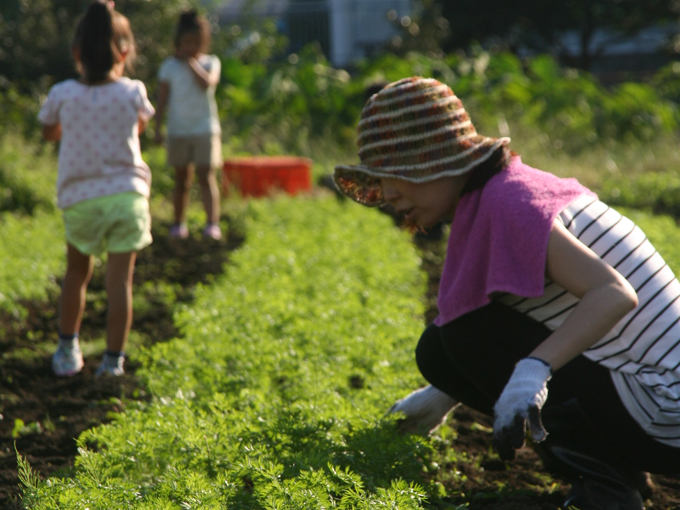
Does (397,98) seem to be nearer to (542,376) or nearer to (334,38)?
(542,376)

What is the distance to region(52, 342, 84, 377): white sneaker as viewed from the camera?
3.75m

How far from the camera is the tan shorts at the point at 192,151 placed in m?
6.49

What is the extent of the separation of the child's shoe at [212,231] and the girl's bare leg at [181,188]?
0.24 meters

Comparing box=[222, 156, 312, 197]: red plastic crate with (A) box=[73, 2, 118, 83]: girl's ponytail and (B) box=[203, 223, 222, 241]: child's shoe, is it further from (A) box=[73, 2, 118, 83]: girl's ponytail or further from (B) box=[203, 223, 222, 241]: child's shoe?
(A) box=[73, 2, 118, 83]: girl's ponytail

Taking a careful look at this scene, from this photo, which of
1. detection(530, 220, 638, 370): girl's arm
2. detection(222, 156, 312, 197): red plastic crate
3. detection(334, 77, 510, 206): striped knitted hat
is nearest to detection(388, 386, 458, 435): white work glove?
detection(530, 220, 638, 370): girl's arm

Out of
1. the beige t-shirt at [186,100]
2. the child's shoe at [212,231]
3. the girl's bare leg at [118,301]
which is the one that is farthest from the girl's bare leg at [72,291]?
the beige t-shirt at [186,100]

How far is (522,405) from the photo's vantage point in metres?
1.96

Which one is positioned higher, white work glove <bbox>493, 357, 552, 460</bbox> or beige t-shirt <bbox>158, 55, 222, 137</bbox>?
white work glove <bbox>493, 357, 552, 460</bbox>

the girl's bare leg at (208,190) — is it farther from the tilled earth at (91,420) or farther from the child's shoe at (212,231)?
the tilled earth at (91,420)

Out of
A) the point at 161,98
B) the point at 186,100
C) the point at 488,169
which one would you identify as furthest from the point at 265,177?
the point at 488,169

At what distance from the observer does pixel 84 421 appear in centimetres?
319

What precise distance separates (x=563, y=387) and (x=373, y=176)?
83cm

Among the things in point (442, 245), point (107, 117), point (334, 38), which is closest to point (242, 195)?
point (442, 245)

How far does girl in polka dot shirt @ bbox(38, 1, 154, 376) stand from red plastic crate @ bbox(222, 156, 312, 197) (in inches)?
171
